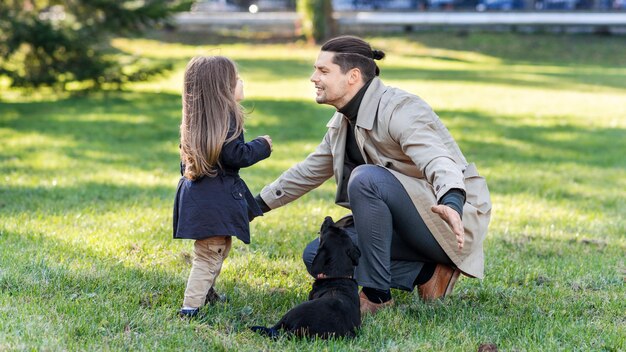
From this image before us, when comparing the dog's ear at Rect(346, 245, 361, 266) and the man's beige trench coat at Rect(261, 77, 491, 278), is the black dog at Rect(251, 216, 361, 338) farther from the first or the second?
the man's beige trench coat at Rect(261, 77, 491, 278)

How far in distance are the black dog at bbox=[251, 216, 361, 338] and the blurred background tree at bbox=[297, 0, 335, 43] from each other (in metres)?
31.2

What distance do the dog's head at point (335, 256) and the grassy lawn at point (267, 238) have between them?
1.07 feet

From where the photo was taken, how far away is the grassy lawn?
4085 mm

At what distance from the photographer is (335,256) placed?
4238mm

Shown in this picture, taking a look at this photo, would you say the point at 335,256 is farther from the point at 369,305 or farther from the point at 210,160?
the point at 210,160

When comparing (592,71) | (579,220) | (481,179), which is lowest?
(592,71)

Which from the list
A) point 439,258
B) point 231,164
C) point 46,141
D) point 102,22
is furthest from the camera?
point 102,22

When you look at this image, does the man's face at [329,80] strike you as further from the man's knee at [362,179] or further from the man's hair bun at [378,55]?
the man's knee at [362,179]

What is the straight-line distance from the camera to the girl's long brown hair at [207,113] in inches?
165

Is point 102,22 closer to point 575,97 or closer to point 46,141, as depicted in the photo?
point 46,141

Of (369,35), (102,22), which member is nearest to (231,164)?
(102,22)

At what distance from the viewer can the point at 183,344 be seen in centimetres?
388

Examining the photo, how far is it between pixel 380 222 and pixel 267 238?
193 cm

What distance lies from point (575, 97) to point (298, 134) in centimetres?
808
